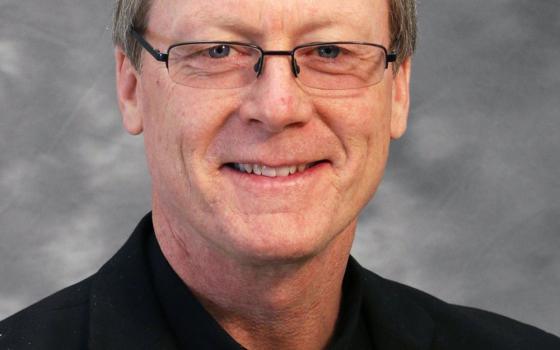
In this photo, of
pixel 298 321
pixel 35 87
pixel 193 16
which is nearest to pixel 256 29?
pixel 193 16

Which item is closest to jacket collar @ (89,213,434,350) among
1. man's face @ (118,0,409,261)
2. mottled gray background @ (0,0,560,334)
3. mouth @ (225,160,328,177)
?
man's face @ (118,0,409,261)

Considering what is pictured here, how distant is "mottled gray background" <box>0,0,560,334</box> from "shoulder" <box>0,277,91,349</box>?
6.47 feet

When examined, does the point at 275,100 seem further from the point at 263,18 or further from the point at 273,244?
the point at 273,244

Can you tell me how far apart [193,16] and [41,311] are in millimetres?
1029

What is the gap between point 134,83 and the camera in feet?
13.4

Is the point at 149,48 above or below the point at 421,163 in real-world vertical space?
below

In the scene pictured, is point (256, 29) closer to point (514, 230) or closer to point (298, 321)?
point (298, 321)

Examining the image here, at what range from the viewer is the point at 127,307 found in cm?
396

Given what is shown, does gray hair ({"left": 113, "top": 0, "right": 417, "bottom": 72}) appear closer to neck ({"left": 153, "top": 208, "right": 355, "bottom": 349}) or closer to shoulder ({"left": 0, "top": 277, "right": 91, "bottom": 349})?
neck ({"left": 153, "top": 208, "right": 355, "bottom": 349})

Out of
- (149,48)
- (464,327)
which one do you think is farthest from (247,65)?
(464,327)

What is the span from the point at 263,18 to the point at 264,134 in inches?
12.3

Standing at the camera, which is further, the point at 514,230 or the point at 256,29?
the point at 514,230

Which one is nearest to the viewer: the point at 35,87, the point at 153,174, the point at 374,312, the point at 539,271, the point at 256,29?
the point at 256,29

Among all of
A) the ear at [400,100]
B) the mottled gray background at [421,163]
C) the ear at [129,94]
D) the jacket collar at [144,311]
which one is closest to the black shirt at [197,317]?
the jacket collar at [144,311]
